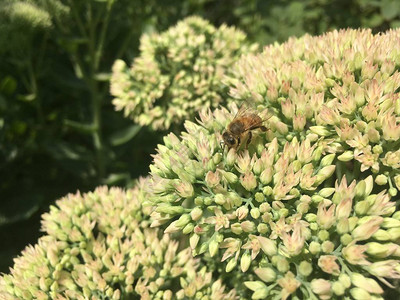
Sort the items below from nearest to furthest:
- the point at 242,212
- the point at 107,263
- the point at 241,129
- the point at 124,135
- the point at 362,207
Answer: the point at 362,207, the point at 242,212, the point at 241,129, the point at 107,263, the point at 124,135

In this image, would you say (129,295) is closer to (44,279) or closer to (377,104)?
(44,279)

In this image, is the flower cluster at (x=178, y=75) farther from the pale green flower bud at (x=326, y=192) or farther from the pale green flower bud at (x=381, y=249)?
the pale green flower bud at (x=381, y=249)

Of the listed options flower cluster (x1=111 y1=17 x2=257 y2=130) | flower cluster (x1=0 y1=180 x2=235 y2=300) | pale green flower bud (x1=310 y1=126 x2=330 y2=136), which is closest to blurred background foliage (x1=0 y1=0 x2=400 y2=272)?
flower cluster (x1=111 y1=17 x2=257 y2=130)

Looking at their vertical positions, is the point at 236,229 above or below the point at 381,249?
above

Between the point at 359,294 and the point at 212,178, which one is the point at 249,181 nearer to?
the point at 212,178

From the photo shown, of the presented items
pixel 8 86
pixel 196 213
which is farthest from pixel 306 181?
pixel 8 86

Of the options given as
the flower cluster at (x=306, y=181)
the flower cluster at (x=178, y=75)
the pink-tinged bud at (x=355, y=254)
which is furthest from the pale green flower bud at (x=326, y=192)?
the flower cluster at (x=178, y=75)

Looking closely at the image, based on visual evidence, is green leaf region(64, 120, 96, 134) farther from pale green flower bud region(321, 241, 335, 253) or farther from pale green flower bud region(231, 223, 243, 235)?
pale green flower bud region(321, 241, 335, 253)

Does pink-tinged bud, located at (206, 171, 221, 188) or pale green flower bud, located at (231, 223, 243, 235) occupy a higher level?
pink-tinged bud, located at (206, 171, 221, 188)

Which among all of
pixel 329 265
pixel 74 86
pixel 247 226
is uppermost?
pixel 74 86
